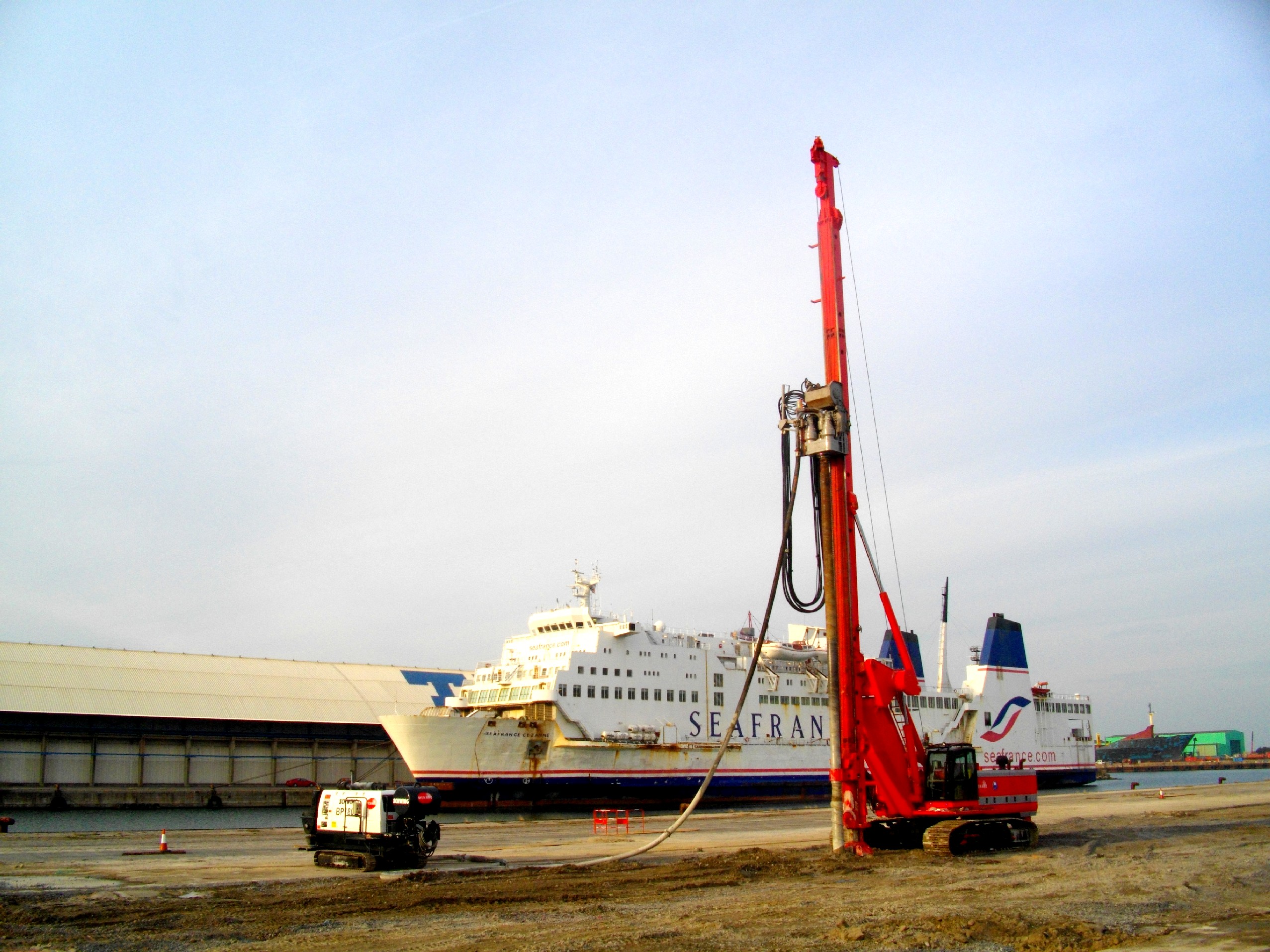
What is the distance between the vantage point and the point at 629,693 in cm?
3419

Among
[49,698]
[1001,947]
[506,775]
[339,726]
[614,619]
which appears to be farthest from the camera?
[339,726]

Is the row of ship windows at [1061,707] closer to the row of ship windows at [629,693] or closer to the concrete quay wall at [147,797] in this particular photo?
the row of ship windows at [629,693]

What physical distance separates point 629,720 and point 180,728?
21880 millimetres

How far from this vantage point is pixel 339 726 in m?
46.0

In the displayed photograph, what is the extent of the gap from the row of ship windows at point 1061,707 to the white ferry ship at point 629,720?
4.61 m

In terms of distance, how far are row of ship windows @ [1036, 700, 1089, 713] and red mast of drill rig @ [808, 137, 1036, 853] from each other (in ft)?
111

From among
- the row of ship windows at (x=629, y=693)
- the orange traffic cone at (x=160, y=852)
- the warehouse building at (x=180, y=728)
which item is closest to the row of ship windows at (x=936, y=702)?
the row of ship windows at (x=629, y=693)

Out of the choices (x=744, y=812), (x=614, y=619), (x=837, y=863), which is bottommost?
(x=744, y=812)

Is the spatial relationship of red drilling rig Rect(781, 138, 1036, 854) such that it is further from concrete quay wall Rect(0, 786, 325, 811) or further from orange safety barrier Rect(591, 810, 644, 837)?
concrete quay wall Rect(0, 786, 325, 811)

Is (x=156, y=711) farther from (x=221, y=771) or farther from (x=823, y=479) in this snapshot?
(x=823, y=479)

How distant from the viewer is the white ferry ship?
30.6 meters

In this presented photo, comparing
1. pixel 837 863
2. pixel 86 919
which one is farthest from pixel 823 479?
pixel 86 919

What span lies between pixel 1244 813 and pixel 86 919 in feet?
95.2

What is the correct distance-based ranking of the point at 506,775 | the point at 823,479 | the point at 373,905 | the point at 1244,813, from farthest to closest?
the point at 506,775
the point at 1244,813
the point at 823,479
the point at 373,905
